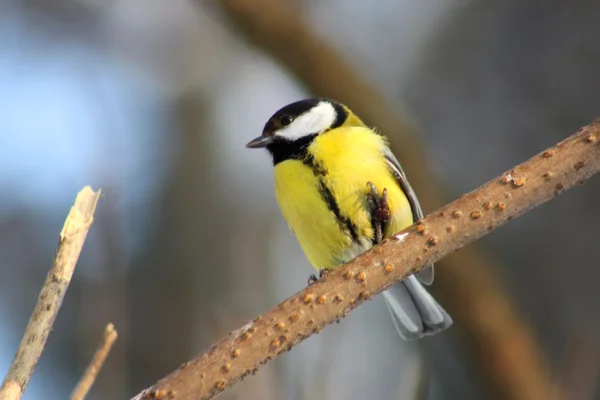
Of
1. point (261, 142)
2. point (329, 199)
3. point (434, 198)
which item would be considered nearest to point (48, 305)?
point (329, 199)

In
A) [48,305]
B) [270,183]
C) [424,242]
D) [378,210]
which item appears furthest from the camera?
[270,183]

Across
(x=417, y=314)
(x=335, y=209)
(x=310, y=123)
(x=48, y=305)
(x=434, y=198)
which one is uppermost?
(x=310, y=123)

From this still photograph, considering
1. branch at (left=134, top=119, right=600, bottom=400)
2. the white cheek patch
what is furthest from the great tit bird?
branch at (left=134, top=119, right=600, bottom=400)

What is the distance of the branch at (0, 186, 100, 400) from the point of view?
1.02 meters

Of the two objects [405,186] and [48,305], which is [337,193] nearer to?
[405,186]

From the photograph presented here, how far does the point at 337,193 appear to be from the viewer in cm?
188

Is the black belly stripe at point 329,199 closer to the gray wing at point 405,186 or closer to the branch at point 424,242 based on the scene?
the gray wing at point 405,186

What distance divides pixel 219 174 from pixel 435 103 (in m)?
1.28

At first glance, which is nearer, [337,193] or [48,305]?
[48,305]

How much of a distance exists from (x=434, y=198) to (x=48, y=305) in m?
2.02

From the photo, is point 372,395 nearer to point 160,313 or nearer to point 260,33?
point 160,313

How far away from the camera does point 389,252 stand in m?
1.33

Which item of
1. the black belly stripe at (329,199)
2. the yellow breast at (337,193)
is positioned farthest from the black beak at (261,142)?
the black belly stripe at (329,199)

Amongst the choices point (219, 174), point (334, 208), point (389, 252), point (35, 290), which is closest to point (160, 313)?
point (35, 290)
